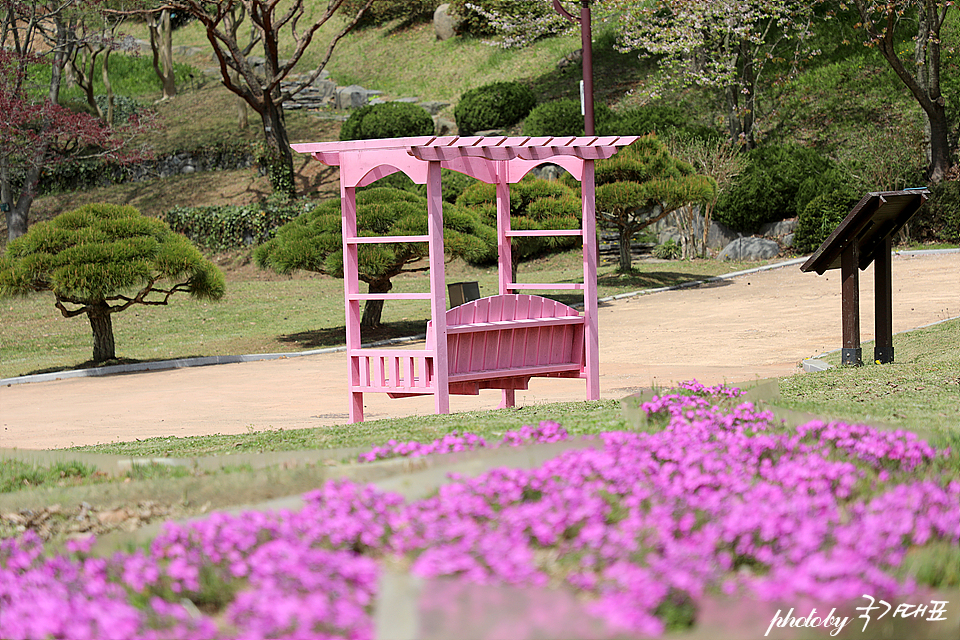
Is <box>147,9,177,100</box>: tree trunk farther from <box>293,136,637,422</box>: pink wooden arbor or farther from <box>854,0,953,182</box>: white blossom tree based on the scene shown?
<box>293,136,637,422</box>: pink wooden arbor

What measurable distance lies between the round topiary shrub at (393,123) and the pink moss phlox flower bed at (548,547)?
25.1 m

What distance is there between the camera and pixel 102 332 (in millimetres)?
14180

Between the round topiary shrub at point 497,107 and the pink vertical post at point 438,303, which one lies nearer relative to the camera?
the pink vertical post at point 438,303

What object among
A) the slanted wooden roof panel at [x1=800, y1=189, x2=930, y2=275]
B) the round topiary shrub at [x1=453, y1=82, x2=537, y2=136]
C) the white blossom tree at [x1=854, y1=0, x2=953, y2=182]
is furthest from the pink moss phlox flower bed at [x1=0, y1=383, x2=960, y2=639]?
the round topiary shrub at [x1=453, y1=82, x2=537, y2=136]

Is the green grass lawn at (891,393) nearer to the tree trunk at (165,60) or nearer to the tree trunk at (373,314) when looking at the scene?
the tree trunk at (373,314)

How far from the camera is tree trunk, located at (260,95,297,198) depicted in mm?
28953

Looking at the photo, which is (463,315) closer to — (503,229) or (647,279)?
(503,229)

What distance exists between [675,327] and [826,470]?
11.1 m

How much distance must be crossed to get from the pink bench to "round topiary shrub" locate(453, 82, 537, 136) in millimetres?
21069

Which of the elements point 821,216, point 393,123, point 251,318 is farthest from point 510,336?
point 393,123

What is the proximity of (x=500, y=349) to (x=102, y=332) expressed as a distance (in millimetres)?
8158

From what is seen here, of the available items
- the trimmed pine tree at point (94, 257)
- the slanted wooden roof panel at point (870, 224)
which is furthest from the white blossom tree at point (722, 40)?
the slanted wooden roof panel at point (870, 224)

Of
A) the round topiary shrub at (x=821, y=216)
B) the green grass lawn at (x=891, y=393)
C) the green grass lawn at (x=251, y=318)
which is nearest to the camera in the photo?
the green grass lawn at (x=891, y=393)

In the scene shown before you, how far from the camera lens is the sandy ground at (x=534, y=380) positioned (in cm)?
901
